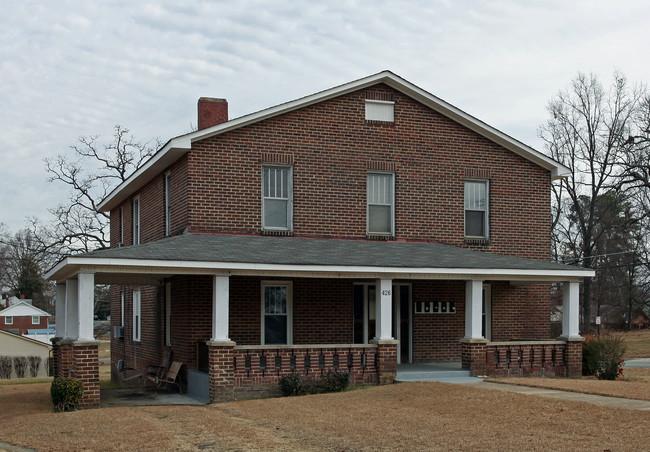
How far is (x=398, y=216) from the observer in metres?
21.9

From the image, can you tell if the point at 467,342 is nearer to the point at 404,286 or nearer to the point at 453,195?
the point at 404,286

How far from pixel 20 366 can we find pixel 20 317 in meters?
35.3

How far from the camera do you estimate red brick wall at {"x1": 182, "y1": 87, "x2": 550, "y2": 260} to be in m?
20.3

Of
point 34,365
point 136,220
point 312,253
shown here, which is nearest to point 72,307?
point 312,253

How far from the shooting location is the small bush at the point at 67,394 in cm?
1577

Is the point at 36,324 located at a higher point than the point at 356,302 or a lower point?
lower

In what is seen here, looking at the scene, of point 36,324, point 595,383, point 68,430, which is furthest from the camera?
point 36,324

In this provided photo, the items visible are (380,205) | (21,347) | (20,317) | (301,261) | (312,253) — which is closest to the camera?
(301,261)

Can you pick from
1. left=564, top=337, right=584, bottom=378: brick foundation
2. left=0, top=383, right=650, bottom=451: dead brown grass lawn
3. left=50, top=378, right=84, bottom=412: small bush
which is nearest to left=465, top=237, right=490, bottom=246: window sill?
left=564, top=337, right=584, bottom=378: brick foundation

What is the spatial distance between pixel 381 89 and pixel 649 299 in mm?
44407

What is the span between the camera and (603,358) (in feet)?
66.7

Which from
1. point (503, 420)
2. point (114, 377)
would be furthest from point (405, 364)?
point (114, 377)

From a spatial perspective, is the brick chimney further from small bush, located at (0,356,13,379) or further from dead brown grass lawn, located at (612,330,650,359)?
small bush, located at (0,356,13,379)

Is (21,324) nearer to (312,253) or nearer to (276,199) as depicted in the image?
(276,199)
